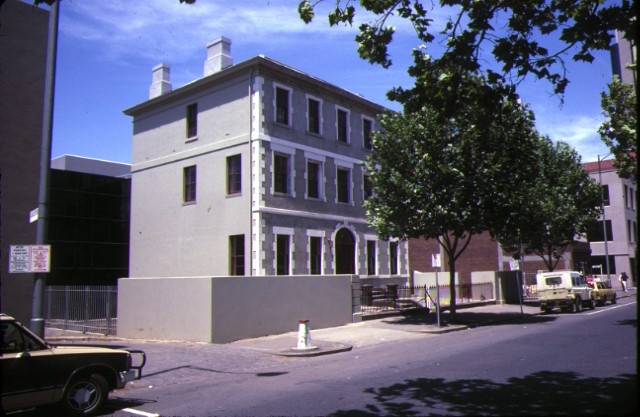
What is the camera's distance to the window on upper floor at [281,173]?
981 inches

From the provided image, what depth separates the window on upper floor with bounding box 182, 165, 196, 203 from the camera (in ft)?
88.7

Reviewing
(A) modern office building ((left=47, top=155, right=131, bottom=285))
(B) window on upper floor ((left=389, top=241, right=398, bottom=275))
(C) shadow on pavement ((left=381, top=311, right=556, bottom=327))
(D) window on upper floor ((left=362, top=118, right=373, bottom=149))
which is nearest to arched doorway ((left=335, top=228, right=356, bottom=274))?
(B) window on upper floor ((left=389, top=241, right=398, bottom=275))

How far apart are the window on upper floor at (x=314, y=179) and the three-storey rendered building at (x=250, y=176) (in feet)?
0.17

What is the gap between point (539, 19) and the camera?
328 inches

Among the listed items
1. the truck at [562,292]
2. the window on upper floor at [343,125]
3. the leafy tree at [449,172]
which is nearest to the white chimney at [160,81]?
the window on upper floor at [343,125]

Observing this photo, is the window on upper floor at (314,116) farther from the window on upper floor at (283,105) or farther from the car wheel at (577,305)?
the car wheel at (577,305)

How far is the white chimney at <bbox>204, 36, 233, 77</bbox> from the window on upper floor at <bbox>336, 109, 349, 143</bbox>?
625cm

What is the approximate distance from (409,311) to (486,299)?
1017cm

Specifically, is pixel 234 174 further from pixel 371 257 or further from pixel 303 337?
pixel 303 337

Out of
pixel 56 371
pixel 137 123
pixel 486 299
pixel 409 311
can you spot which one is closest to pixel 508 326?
pixel 409 311

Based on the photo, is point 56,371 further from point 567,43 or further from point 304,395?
point 567,43

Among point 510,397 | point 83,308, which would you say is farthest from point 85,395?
point 83,308

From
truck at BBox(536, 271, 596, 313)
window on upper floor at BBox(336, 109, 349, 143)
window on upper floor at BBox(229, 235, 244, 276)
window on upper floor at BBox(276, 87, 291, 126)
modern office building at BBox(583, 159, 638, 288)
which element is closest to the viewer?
window on upper floor at BBox(229, 235, 244, 276)

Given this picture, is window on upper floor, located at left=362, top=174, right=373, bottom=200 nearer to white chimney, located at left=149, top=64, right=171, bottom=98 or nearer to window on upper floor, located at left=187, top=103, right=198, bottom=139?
window on upper floor, located at left=187, top=103, right=198, bottom=139
